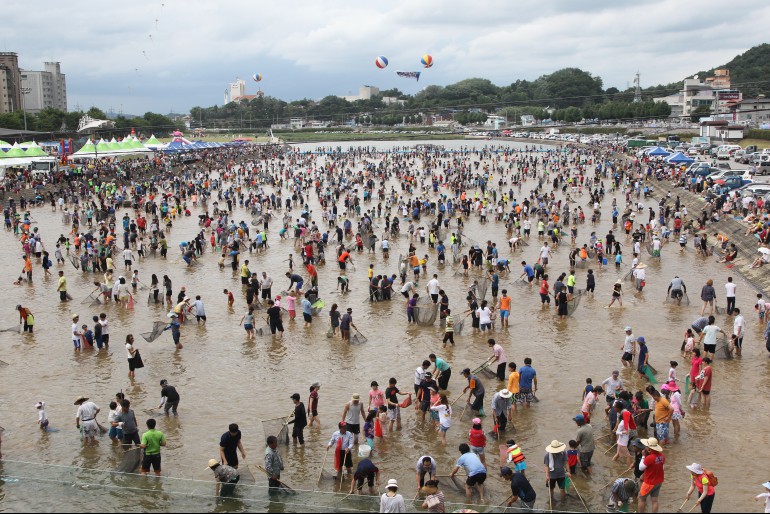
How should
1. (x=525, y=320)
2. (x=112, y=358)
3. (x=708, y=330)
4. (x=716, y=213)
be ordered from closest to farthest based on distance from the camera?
(x=708, y=330) → (x=112, y=358) → (x=525, y=320) → (x=716, y=213)

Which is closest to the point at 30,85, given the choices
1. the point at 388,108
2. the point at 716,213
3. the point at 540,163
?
the point at 388,108

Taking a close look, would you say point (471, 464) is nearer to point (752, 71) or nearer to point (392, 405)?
point (392, 405)

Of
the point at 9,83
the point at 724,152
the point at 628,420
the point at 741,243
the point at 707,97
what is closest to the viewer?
the point at 628,420

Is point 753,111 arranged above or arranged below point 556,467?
above

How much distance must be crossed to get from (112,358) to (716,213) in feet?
84.2

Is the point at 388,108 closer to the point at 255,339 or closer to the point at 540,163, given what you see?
the point at 540,163

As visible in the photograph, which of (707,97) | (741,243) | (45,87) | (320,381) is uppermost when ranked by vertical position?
(45,87)

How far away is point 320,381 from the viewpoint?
11.9 meters

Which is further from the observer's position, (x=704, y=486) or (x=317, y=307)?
(x=317, y=307)

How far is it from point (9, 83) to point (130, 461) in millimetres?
130703

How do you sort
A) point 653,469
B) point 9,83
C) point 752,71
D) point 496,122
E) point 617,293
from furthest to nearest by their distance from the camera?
point 496,122 < point 752,71 < point 9,83 < point 617,293 < point 653,469

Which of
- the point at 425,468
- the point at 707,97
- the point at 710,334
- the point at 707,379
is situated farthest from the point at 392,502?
the point at 707,97

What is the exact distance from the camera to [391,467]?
349 inches

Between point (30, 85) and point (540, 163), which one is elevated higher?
point (30, 85)
